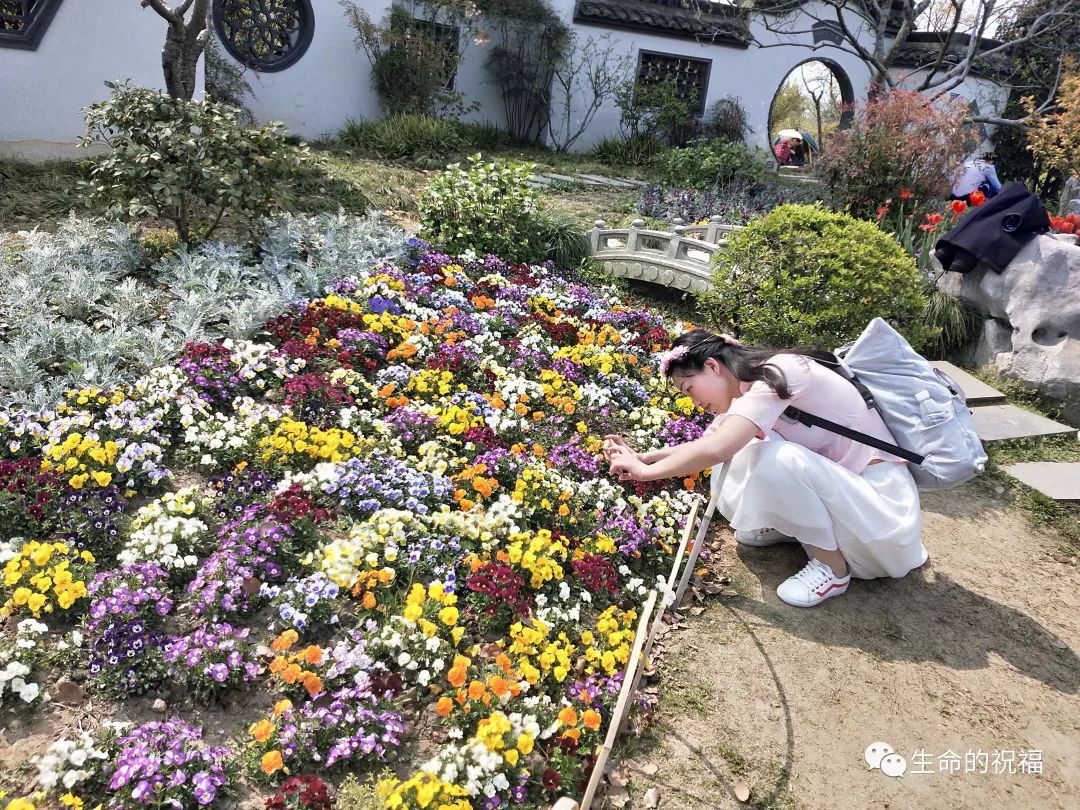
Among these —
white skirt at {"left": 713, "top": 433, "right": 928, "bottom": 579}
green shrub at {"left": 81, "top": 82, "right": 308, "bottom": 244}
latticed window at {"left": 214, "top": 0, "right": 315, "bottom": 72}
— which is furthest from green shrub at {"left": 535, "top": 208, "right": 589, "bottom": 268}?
latticed window at {"left": 214, "top": 0, "right": 315, "bottom": 72}

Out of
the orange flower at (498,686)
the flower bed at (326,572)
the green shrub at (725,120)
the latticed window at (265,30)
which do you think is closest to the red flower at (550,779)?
the flower bed at (326,572)

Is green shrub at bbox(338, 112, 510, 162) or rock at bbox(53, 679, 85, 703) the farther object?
green shrub at bbox(338, 112, 510, 162)

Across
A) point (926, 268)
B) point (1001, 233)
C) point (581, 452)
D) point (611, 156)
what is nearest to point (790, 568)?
point (581, 452)

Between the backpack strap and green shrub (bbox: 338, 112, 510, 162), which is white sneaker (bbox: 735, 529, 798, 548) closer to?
the backpack strap

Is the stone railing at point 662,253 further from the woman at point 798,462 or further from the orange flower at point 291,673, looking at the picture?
the orange flower at point 291,673

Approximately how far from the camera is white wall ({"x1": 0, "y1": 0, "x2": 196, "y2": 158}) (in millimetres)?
7172

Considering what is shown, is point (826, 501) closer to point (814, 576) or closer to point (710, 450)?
point (814, 576)

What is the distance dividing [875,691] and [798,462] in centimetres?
90

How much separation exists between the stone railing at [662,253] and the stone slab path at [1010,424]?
2104mm

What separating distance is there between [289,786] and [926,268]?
6.38 m

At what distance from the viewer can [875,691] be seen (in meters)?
2.76

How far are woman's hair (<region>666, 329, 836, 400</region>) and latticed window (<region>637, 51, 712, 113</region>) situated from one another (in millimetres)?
13514

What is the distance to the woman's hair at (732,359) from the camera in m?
2.78

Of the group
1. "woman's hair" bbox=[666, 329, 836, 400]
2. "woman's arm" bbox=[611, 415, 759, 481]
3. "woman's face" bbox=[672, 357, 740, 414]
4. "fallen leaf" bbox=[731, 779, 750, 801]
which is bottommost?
"fallen leaf" bbox=[731, 779, 750, 801]
